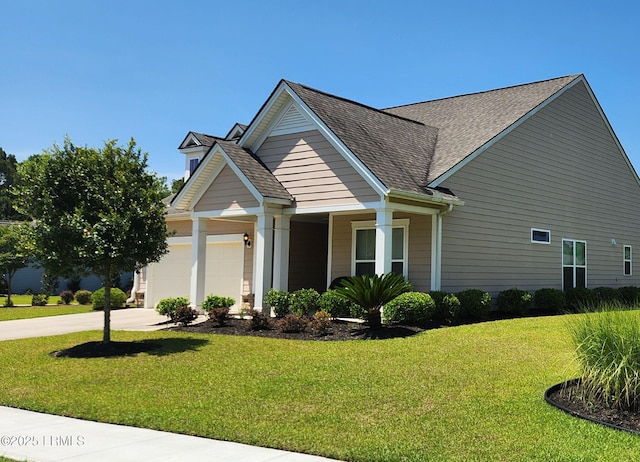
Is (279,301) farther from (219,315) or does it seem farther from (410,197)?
(410,197)

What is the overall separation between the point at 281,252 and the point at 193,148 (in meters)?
9.42

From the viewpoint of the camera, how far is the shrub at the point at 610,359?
736 centimetres

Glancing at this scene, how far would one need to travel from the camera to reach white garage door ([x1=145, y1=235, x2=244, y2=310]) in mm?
22156

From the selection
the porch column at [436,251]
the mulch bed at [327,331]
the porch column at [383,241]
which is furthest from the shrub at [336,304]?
the porch column at [436,251]

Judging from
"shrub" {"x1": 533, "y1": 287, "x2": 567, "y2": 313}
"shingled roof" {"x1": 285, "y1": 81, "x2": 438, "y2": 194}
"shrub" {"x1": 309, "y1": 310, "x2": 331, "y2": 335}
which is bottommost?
"shrub" {"x1": 309, "y1": 310, "x2": 331, "y2": 335}

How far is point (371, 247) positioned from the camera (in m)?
18.5

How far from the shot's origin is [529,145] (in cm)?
2048

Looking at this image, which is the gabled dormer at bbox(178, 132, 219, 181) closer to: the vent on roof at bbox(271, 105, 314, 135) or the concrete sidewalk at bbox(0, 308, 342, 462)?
the vent on roof at bbox(271, 105, 314, 135)

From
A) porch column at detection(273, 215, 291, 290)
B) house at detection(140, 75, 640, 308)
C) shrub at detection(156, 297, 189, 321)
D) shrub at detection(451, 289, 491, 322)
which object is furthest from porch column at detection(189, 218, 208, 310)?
shrub at detection(451, 289, 491, 322)

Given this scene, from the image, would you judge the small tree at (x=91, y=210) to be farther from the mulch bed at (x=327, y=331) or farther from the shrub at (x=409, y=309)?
the shrub at (x=409, y=309)

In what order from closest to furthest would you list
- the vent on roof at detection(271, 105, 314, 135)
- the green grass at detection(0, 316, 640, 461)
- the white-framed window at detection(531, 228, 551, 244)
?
the green grass at detection(0, 316, 640, 461) → the vent on roof at detection(271, 105, 314, 135) → the white-framed window at detection(531, 228, 551, 244)

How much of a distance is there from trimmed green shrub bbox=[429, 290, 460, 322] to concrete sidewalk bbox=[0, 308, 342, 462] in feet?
31.7

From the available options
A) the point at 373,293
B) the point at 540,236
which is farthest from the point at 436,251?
the point at 540,236

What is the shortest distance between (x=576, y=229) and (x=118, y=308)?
16.9 meters
